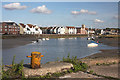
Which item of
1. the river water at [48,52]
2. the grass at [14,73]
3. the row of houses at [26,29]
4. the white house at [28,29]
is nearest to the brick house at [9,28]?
the row of houses at [26,29]

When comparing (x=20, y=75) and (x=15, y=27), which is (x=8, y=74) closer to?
(x=20, y=75)

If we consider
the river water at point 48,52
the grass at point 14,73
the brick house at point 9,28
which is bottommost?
the river water at point 48,52

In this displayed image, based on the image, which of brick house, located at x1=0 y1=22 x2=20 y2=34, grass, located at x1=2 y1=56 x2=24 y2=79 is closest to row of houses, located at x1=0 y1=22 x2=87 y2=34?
brick house, located at x1=0 y1=22 x2=20 y2=34

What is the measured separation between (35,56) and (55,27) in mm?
152352

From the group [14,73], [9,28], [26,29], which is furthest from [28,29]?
[14,73]

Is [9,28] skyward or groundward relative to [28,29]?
groundward

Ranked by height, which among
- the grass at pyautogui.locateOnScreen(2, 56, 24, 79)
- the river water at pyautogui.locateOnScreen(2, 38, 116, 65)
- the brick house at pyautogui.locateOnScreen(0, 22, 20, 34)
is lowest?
the river water at pyautogui.locateOnScreen(2, 38, 116, 65)

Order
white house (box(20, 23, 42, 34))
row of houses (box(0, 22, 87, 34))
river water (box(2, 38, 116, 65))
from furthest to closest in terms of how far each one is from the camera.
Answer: white house (box(20, 23, 42, 34)) → row of houses (box(0, 22, 87, 34)) → river water (box(2, 38, 116, 65))

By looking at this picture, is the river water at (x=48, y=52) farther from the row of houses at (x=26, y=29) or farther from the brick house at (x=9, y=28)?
the row of houses at (x=26, y=29)

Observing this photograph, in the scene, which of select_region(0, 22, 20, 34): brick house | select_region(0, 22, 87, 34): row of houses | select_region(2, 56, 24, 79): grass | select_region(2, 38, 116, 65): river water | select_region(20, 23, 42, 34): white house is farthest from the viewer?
select_region(20, 23, 42, 34): white house

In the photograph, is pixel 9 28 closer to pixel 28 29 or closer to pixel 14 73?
pixel 28 29

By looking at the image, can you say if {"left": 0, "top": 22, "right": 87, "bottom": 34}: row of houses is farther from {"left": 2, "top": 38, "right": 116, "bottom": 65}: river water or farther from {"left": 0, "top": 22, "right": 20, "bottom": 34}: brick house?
{"left": 2, "top": 38, "right": 116, "bottom": 65}: river water

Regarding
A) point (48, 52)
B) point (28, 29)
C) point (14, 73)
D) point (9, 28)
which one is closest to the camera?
point (14, 73)

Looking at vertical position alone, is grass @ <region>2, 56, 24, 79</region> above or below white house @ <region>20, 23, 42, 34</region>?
below
